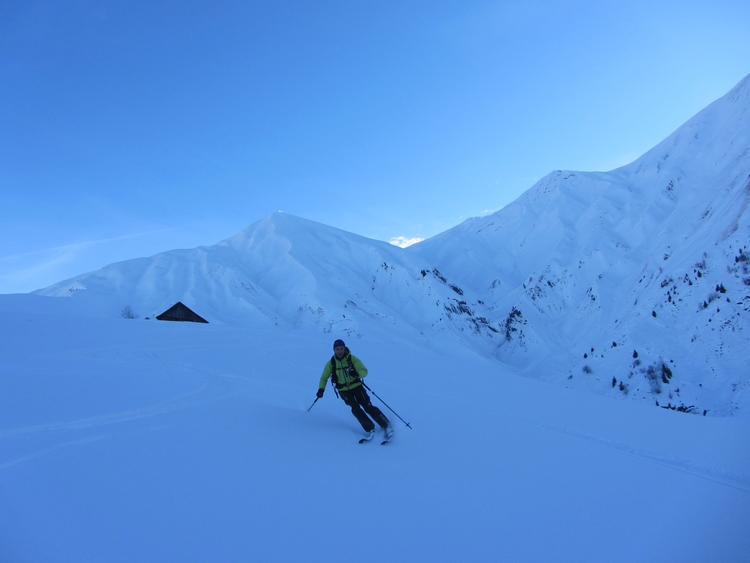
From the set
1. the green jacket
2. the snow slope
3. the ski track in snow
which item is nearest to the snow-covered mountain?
the ski track in snow

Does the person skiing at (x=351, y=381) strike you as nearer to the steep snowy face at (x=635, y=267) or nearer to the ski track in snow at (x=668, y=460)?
the ski track in snow at (x=668, y=460)

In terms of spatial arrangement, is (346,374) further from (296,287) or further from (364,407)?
(296,287)

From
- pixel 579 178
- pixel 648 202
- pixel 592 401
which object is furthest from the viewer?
pixel 579 178

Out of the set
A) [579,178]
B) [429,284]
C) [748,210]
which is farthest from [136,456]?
[579,178]

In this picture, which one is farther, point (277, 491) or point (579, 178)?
point (579, 178)

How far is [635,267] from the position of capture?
3606cm

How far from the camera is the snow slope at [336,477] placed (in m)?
2.98

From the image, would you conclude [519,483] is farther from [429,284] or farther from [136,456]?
[429,284]

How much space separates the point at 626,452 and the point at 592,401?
3.63 metres

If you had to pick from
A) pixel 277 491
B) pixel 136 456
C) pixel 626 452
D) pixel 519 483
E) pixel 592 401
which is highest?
pixel 136 456

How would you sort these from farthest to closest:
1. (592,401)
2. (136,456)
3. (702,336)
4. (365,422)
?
(702,336) → (592,401) → (365,422) → (136,456)

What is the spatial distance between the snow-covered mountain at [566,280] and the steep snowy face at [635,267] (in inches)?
5.4

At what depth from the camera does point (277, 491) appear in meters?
3.71

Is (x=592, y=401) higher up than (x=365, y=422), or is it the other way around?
(x=365, y=422)
